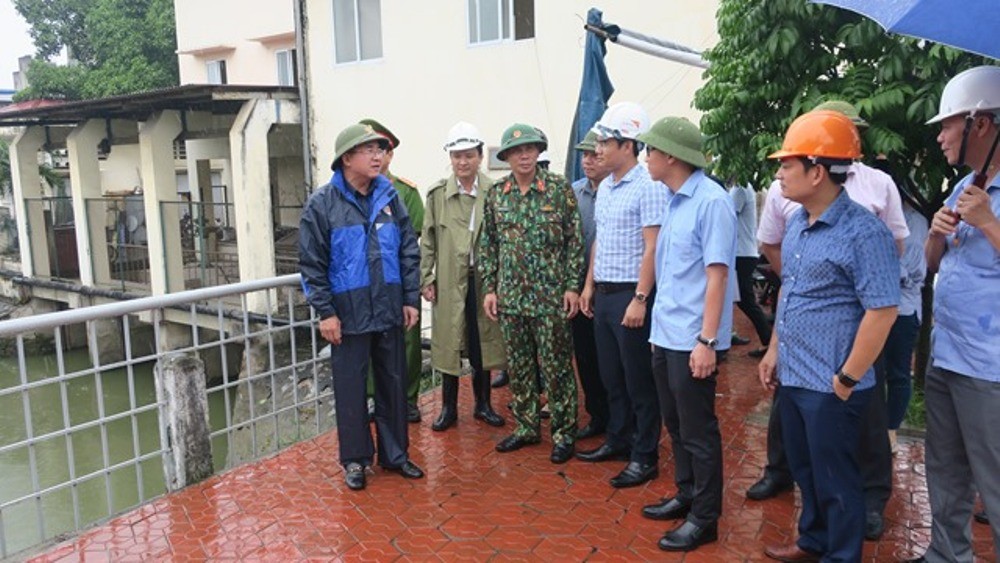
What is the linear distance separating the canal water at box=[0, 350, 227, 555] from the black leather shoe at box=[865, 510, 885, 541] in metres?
3.54

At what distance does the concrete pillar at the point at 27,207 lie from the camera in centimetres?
1733

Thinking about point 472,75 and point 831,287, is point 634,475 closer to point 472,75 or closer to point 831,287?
point 831,287

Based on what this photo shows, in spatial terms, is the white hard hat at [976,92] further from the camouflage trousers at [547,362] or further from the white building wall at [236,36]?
the white building wall at [236,36]

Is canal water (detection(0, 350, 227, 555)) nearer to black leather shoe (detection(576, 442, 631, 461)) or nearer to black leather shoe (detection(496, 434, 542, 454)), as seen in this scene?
black leather shoe (detection(496, 434, 542, 454))

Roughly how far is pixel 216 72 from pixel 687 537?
17.6m

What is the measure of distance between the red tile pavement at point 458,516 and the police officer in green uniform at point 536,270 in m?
0.46

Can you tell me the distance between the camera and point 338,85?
13.1m

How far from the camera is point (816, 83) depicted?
3795 millimetres

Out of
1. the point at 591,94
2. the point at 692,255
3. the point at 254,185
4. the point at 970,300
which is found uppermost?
the point at 591,94

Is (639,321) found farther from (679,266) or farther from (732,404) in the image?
(732,404)

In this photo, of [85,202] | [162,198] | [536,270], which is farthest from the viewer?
[85,202]

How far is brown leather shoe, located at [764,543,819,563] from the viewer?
3104 mm

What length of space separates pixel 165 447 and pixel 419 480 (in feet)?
4.48

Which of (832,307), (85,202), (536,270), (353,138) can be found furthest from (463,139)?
(85,202)
